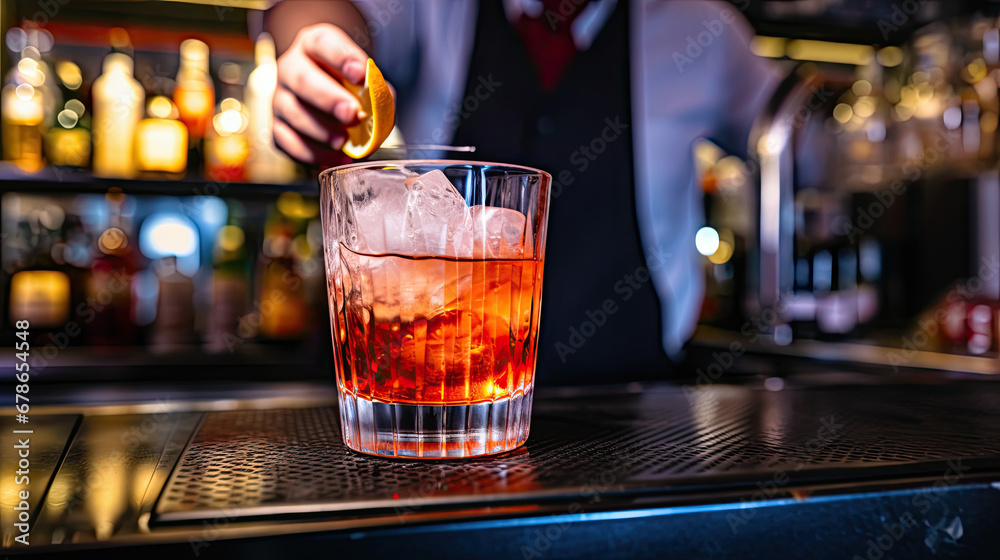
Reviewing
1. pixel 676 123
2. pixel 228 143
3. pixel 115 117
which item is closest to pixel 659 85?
pixel 676 123

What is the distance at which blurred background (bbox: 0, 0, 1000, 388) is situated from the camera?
78.0 inches

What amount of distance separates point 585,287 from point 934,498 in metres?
0.89

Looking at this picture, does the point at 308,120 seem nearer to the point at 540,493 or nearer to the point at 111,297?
the point at 540,493

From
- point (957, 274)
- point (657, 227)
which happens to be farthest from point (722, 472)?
point (957, 274)

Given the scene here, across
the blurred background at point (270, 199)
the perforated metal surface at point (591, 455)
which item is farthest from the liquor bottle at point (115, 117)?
the perforated metal surface at point (591, 455)

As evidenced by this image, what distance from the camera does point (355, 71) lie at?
71 cm

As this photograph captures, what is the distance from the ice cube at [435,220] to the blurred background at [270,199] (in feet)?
4.03

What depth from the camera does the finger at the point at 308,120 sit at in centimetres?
93

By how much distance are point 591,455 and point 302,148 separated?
2.29ft

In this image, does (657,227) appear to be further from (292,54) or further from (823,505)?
(823,505)

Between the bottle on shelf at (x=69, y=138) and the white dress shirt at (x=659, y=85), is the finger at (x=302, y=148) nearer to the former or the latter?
the white dress shirt at (x=659, y=85)

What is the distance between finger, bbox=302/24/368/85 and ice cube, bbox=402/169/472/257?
241 millimetres

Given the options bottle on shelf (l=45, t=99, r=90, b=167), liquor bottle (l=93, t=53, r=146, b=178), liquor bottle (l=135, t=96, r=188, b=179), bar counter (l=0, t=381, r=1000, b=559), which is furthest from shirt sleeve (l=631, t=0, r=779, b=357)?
bottle on shelf (l=45, t=99, r=90, b=167)

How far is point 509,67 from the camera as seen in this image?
132 centimetres
